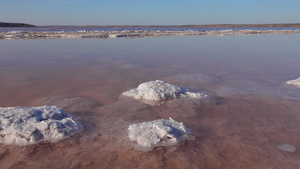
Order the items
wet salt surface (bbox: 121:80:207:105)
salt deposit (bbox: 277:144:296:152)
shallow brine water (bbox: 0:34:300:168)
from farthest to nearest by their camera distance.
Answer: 1. wet salt surface (bbox: 121:80:207:105)
2. salt deposit (bbox: 277:144:296:152)
3. shallow brine water (bbox: 0:34:300:168)

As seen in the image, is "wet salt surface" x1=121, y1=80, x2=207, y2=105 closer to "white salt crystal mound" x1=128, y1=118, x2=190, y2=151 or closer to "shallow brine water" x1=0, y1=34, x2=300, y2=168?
"shallow brine water" x1=0, y1=34, x2=300, y2=168

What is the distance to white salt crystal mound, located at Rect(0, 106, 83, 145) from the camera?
2266mm

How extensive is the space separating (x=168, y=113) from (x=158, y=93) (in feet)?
1.78

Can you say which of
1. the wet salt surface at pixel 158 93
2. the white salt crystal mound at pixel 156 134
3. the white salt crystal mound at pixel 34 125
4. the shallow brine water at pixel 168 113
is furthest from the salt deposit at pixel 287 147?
the white salt crystal mound at pixel 34 125

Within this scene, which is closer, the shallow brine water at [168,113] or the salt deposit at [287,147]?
the shallow brine water at [168,113]

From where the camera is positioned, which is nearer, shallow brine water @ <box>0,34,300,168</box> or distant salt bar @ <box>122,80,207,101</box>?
shallow brine water @ <box>0,34,300,168</box>

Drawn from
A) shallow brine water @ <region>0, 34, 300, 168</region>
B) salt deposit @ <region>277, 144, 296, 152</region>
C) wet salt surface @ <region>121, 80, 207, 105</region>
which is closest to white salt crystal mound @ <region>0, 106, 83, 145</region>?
shallow brine water @ <region>0, 34, 300, 168</region>

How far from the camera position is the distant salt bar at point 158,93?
350 centimetres

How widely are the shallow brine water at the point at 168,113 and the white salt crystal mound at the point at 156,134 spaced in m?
0.07

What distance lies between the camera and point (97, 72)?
5.42m

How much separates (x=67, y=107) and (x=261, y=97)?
2.86 m

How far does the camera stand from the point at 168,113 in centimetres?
304

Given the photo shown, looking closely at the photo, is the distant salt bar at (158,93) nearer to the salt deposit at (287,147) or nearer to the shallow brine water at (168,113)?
the shallow brine water at (168,113)

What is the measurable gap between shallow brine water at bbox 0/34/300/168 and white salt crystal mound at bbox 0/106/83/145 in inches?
4.0
